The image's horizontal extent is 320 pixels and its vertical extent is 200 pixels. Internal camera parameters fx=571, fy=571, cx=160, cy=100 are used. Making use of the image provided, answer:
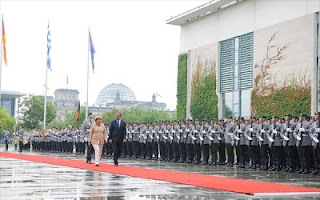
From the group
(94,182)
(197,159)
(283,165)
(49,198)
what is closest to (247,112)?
(197,159)

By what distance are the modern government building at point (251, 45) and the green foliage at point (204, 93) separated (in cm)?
42

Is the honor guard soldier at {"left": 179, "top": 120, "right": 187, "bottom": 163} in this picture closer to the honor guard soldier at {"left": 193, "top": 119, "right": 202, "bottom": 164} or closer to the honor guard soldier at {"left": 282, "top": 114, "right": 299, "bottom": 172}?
the honor guard soldier at {"left": 193, "top": 119, "right": 202, "bottom": 164}

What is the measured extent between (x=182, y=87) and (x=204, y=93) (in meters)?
3.30

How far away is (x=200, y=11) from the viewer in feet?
127

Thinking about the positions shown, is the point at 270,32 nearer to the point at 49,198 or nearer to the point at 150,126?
the point at 150,126

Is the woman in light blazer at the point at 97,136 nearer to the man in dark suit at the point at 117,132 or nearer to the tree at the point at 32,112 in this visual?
the man in dark suit at the point at 117,132

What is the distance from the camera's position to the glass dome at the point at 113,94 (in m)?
164

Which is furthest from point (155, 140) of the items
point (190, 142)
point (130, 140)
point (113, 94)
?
point (113, 94)

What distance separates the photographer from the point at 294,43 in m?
30.8

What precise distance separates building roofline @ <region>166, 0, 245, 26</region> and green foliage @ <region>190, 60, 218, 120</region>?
334cm

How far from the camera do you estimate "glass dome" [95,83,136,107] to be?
164 meters

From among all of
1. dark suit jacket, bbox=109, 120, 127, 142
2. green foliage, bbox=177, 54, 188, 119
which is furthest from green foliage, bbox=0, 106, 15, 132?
dark suit jacket, bbox=109, 120, 127, 142

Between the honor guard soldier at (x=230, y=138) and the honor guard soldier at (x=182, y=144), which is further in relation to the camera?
the honor guard soldier at (x=182, y=144)

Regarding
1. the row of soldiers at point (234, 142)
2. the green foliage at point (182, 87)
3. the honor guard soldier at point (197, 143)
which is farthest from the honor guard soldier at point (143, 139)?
the green foliage at point (182, 87)
